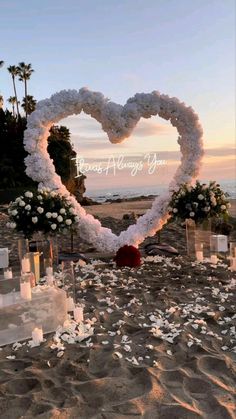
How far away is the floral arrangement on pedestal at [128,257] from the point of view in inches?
378

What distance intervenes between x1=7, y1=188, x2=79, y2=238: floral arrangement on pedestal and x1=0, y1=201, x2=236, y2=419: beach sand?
198 cm

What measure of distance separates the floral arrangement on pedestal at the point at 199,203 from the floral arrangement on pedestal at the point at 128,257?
4.53 feet

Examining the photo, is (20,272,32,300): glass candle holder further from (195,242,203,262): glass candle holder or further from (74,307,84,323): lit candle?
(195,242,203,262): glass candle holder

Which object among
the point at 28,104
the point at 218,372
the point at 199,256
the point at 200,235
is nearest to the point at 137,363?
the point at 218,372

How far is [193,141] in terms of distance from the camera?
35.3ft

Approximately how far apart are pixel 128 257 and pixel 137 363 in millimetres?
5077

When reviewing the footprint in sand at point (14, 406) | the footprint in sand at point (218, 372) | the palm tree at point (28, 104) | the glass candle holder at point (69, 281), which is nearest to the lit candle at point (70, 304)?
the glass candle holder at point (69, 281)

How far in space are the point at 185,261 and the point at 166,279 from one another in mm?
1790

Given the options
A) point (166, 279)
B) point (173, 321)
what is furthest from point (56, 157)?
point (173, 321)

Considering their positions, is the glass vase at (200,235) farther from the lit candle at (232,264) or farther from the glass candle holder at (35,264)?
the glass candle holder at (35,264)

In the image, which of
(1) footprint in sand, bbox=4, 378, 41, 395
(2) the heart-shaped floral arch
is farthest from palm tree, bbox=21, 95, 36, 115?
(1) footprint in sand, bbox=4, 378, 41, 395

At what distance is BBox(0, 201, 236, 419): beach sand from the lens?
12.2 ft

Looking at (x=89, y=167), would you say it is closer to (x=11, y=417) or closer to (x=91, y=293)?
(x=91, y=293)

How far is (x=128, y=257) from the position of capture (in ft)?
31.5
